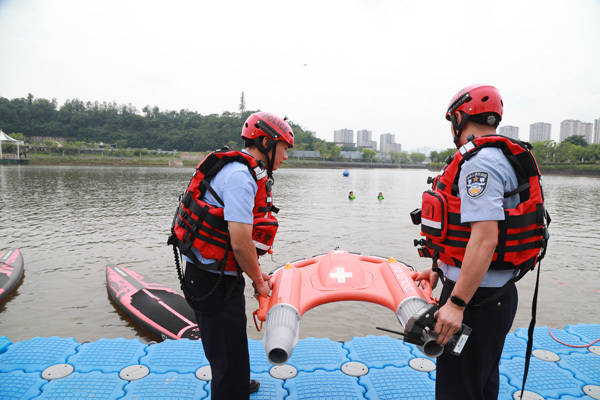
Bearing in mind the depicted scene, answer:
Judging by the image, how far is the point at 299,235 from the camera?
13.6m

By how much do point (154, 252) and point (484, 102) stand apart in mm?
10393

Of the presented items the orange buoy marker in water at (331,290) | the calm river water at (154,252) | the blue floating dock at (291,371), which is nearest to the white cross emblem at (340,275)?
the orange buoy marker in water at (331,290)

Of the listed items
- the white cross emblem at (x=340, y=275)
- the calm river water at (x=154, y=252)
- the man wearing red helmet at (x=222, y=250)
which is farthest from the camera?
the calm river water at (x=154, y=252)

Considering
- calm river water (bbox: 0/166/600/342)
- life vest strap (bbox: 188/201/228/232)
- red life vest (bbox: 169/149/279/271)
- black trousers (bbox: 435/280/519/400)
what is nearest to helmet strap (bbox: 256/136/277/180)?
red life vest (bbox: 169/149/279/271)

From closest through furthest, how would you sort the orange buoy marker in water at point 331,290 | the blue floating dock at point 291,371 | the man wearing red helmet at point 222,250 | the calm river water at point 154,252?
the man wearing red helmet at point 222,250 < the orange buoy marker in water at point 331,290 < the blue floating dock at point 291,371 < the calm river water at point 154,252

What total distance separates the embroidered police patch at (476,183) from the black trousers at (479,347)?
23.3 inches

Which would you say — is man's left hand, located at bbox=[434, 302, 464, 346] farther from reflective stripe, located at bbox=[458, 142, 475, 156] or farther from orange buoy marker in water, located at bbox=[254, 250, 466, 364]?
reflective stripe, located at bbox=[458, 142, 475, 156]

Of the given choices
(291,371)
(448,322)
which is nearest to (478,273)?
(448,322)

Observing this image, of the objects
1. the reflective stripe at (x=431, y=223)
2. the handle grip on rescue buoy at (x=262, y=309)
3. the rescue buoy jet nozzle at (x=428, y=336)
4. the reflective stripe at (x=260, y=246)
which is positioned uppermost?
the reflective stripe at (x=431, y=223)

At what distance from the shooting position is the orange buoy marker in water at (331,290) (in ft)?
8.21

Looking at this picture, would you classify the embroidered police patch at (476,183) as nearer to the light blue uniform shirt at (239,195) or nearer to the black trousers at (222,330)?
the light blue uniform shirt at (239,195)

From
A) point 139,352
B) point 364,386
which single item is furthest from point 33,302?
point 364,386

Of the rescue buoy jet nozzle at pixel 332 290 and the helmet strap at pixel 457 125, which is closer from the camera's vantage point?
the helmet strap at pixel 457 125

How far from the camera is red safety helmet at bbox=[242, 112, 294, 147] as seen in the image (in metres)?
2.53
